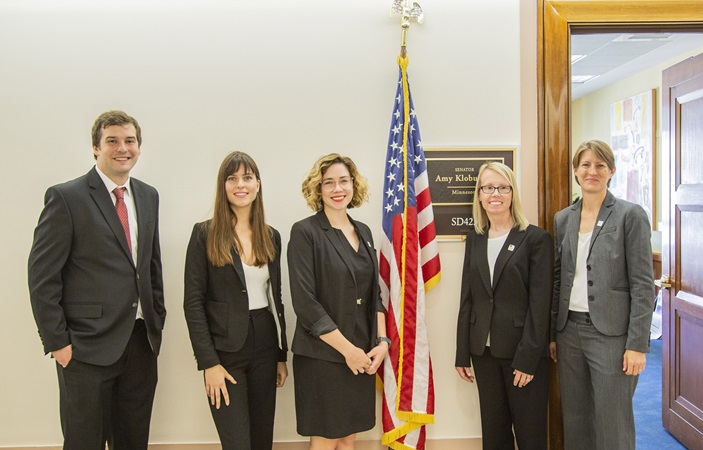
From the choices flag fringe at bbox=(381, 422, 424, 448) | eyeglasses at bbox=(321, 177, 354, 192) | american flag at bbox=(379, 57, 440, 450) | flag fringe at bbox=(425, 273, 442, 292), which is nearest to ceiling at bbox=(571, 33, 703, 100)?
american flag at bbox=(379, 57, 440, 450)

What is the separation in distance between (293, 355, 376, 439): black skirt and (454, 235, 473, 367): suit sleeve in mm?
572

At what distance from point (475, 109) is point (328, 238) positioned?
44.6 inches

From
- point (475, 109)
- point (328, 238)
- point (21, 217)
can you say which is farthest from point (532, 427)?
point (21, 217)

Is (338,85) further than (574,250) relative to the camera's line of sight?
Yes

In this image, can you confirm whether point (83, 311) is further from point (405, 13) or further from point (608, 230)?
point (608, 230)

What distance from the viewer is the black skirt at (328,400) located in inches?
81.7

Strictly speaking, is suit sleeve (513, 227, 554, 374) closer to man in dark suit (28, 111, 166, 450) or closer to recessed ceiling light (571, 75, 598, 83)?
man in dark suit (28, 111, 166, 450)

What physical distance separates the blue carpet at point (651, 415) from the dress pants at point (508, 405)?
1203 millimetres

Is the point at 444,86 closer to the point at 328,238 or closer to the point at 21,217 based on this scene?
the point at 328,238

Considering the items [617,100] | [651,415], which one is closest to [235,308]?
[651,415]

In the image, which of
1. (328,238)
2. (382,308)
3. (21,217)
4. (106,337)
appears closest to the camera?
(106,337)

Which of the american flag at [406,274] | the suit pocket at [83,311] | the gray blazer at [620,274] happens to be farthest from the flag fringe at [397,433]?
the suit pocket at [83,311]

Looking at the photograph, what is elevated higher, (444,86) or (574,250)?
(444,86)

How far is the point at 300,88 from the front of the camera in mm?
2609
